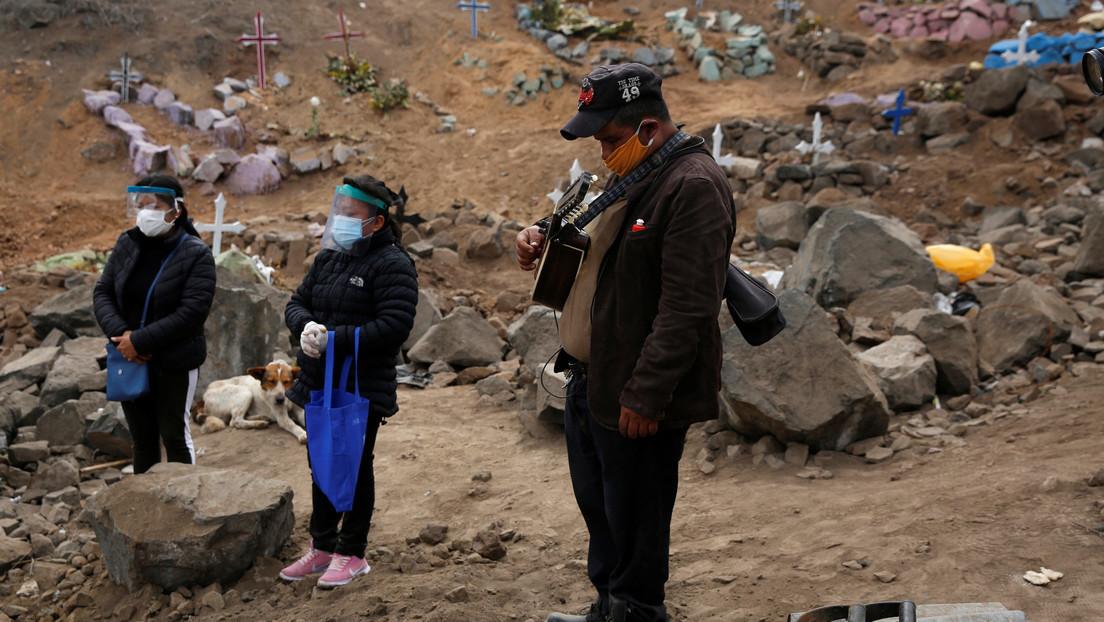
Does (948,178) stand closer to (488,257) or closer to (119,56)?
(488,257)

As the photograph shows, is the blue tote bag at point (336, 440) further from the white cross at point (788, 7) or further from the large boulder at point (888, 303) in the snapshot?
the white cross at point (788, 7)

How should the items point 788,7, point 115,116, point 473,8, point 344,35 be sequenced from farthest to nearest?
1. point 788,7
2. point 473,8
3. point 344,35
4. point 115,116

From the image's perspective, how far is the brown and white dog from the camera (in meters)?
7.11

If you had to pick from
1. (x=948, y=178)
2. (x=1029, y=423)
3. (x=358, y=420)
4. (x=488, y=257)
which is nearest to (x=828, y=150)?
(x=948, y=178)

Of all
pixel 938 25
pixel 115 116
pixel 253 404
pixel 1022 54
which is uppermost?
pixel 938 25

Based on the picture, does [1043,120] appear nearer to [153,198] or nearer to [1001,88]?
[1001,88]

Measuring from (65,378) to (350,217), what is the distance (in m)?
4.94

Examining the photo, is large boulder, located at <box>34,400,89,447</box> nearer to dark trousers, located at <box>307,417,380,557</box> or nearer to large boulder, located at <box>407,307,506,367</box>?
large boulder, located at <box>407,307,506,367</box>

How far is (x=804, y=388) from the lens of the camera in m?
5.56

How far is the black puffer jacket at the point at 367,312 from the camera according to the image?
399cm

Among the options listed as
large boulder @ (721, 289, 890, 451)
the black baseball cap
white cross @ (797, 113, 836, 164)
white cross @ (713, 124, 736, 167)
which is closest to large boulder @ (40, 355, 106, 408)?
large boulder @ (721, 289, 890, 451)

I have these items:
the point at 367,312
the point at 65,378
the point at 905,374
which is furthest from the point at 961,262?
the point at 65,378

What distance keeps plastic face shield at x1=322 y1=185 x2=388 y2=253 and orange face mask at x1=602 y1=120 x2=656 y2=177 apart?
1480mm

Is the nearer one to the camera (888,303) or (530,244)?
(530,244)
